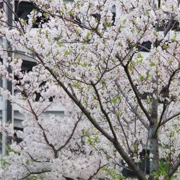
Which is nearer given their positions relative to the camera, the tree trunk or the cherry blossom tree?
the cherry blossom tree

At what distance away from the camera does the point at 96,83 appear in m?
5.02

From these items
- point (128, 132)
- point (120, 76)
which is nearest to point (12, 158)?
point (128, 132)

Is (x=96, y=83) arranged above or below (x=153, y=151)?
above

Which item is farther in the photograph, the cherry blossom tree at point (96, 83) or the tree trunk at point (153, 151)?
the tree trunk at point (153, 151)

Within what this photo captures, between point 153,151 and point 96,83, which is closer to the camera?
point 96,83

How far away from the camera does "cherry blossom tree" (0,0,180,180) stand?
4.93 metres

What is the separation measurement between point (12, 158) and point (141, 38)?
3.26 m

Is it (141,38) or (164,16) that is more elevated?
(164,16)

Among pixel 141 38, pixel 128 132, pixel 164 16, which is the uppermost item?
pixel 164 16

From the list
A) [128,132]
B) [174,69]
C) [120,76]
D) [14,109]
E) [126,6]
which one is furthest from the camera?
[14,109]

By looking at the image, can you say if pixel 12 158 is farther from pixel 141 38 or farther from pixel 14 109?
pixel 14 109

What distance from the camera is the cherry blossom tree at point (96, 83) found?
16.2 feet

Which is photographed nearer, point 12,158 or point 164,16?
point 164,16

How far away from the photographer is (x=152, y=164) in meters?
5.55
